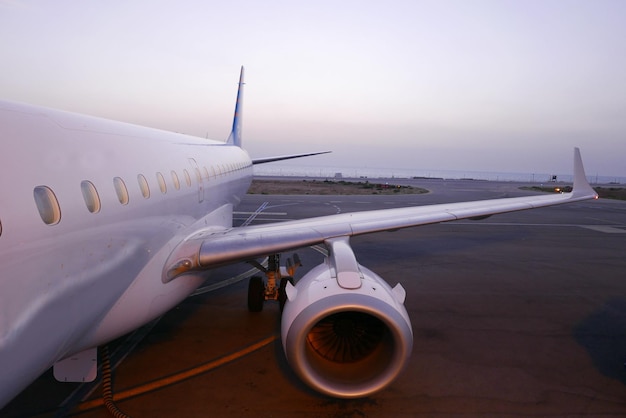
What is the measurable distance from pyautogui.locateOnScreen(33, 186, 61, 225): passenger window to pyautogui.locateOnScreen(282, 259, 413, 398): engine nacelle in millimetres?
2716

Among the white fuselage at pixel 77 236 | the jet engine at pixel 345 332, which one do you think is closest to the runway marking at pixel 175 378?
the white fuselage at pixel 77 236

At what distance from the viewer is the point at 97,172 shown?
15.3 ft

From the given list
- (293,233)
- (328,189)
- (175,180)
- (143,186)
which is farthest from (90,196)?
(328,189)

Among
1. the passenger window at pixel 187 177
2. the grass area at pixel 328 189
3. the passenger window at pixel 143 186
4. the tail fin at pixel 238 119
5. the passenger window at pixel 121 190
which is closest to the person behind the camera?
the passenger window at pixel 121 190

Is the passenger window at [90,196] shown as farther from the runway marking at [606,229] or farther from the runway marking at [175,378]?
the runway marking at [606,229]

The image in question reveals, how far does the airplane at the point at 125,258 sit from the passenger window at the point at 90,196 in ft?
0.04

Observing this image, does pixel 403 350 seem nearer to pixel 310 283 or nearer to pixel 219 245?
pixel 310 283

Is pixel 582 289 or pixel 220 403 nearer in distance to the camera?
pixel 220 403

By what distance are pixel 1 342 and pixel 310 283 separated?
3.42m

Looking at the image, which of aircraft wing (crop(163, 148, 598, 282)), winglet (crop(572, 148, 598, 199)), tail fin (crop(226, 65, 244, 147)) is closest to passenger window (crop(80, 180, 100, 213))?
aircraft wing (crop(163, 148, 598, 282))

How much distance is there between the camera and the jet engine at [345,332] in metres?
5.12

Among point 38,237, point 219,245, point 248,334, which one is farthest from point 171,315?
point 38,237

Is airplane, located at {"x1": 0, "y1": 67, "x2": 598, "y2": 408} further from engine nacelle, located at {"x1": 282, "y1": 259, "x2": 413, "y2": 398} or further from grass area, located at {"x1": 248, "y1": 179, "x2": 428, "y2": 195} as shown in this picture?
grass area, located at {"x1": 248, "y1": 179, "x2": 428, "y2": 195}

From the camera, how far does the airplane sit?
3291 millimetres
